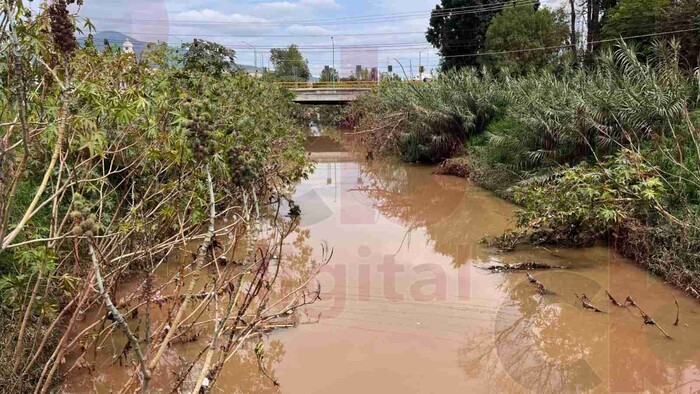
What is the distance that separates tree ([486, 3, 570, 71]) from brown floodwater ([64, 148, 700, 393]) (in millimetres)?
13635

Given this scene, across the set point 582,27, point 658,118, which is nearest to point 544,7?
point 582,27

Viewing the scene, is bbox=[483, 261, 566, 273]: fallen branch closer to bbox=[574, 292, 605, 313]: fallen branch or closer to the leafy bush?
the leafy bush

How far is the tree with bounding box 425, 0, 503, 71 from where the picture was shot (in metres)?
24.5

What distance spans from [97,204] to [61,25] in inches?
75.0

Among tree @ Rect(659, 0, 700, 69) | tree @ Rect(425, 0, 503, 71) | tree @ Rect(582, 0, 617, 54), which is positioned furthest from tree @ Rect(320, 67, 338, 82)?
tree @ Rect(659, 0, 700, 69)

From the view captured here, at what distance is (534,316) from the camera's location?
4.64 meters

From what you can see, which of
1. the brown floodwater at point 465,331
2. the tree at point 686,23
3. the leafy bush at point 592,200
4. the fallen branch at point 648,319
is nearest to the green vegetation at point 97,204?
the brown floodwater at point 465,331

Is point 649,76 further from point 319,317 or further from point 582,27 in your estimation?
point 582,27

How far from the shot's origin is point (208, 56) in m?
5.53

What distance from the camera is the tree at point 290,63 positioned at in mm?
39075

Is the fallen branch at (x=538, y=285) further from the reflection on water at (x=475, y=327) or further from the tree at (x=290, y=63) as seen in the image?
the tree at (x=290, y=63)

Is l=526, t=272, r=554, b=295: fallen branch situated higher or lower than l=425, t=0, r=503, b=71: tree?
lower

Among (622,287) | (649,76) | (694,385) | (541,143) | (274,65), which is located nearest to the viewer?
(694,385)

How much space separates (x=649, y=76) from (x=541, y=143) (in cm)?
188
